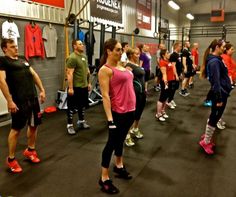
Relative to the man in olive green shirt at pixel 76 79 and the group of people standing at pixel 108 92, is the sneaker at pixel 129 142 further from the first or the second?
the man in olive green shirt at pixel 76 79

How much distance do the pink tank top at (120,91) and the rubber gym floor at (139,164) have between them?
799mm

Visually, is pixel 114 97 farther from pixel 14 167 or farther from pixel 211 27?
pixel 211 27

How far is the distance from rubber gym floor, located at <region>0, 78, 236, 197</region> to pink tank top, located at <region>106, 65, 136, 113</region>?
31.5 inches

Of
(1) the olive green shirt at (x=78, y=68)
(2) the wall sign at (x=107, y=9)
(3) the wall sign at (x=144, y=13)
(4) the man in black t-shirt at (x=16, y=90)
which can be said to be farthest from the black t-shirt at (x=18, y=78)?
(3) the wall sign at (x=144, y=13)

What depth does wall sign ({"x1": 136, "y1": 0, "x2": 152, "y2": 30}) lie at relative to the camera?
927cm

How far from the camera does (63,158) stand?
299 cm

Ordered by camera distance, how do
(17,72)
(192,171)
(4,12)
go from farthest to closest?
(4,12) < (192,171) < (17,72)

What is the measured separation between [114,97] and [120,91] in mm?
77

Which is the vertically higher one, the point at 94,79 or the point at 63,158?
the point at 94,79

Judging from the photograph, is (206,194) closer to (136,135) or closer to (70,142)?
(136,135)

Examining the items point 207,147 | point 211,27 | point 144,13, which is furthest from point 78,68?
point 211,27

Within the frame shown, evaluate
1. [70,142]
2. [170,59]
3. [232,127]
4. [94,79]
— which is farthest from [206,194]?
[94,79]

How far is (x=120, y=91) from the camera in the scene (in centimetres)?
212

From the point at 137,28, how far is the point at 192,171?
6.94 m
